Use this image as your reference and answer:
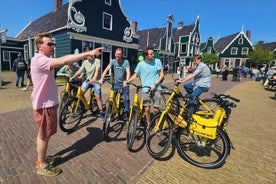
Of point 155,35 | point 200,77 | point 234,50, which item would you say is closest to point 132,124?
point 200,77

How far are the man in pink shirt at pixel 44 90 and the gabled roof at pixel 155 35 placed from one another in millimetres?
25161

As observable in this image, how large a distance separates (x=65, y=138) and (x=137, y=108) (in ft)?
5.95

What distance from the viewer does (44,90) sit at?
7.98ft

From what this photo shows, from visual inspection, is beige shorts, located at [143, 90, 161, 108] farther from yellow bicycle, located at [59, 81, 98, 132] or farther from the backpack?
the backpack

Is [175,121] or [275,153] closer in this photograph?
[175,121]

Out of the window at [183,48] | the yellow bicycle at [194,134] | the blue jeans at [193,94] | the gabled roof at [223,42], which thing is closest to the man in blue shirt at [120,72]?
the yellow bicycle at [194,134]

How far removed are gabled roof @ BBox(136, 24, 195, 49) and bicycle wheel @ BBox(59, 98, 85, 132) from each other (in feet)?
76.5

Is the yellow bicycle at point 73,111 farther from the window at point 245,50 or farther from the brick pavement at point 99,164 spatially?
the window at point 245,50

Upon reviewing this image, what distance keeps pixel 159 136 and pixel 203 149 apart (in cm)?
96

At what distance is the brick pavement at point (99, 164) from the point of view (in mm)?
2669

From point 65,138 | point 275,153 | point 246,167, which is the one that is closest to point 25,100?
point 65,138

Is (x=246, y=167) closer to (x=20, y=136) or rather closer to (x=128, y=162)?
(x=128, y=162)

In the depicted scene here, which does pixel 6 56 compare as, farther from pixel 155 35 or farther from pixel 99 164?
pixel 99 164

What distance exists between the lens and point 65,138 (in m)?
3.90
